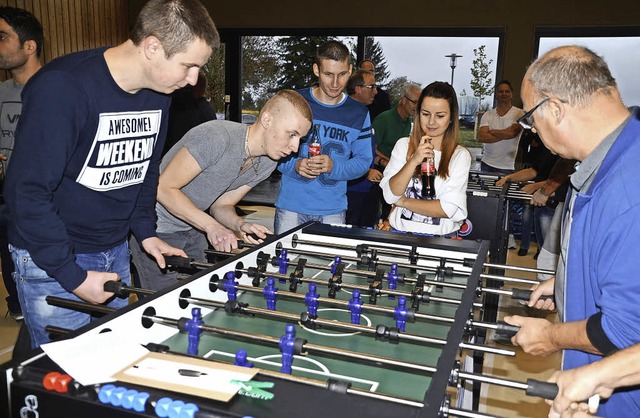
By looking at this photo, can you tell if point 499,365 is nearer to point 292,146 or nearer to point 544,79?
point 292,146

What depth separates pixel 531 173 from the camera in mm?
4812

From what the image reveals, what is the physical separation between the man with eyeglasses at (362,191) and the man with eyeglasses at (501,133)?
183cm

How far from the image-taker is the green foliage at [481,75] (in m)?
6.91

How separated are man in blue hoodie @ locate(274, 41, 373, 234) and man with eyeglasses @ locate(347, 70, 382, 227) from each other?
1398 mm

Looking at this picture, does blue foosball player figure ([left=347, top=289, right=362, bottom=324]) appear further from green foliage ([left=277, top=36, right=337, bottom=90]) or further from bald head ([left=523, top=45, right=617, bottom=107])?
green foliage ([left=277, top=36, right=337, bottom=90])

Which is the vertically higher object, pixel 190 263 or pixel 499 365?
pixel 190 263

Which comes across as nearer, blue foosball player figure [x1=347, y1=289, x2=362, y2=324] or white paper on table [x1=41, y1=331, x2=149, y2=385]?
white paper on table [x1=41, y1=331, x2=149, y2=385]

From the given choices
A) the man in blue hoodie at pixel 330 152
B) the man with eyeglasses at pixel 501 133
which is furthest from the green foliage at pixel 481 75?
the man in blue hoodie at pixel 330 152

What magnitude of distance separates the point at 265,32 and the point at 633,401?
7148 mm

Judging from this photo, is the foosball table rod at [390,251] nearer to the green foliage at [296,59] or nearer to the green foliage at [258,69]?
the green foliage at [296,59]

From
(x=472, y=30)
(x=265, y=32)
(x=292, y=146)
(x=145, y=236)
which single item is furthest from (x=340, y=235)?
(x=265, y=32)

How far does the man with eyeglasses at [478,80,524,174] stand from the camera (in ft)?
20.1

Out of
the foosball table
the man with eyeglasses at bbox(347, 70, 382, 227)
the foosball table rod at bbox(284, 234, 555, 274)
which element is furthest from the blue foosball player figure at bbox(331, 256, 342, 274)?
the man with eyeglasses at bbox(347, 70, 382, 227)

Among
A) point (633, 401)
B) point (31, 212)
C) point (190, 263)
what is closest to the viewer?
point (633, 401)
